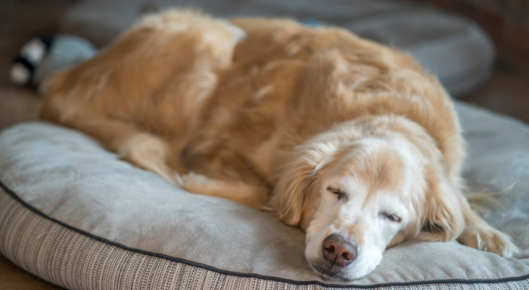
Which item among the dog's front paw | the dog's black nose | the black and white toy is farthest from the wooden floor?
the dog's black nose

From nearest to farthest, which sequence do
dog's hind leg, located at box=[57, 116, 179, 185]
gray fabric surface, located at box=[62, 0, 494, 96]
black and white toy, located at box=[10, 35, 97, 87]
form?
1. dog's hind leg, located at box=[57, 116, 179, 185]
2. black and white toy, located at box=[10, 35, 97, 87]
3. gray fabric surface, located at box=[62, 0, 494, 96]

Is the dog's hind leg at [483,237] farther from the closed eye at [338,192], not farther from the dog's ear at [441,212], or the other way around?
the closed eye at [338,192]

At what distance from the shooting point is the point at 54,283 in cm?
150

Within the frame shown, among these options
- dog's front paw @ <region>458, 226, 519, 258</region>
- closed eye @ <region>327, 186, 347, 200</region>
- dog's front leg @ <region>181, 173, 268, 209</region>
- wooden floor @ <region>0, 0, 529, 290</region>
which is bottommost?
wooden floor @ <region>0, 0, 529, 290</region>

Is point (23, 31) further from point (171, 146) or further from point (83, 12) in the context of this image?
point (171, 146)

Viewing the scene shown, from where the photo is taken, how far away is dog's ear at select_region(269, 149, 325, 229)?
1576 mm

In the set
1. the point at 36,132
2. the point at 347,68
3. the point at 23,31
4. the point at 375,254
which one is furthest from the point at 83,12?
the point at 375,254

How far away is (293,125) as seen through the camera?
1925 millimetres

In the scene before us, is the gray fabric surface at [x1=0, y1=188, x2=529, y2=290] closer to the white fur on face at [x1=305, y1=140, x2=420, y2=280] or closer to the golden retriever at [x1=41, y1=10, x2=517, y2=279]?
the white fur on face at [x1=305, y1=140, x2=420, y2=280]

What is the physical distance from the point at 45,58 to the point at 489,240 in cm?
291

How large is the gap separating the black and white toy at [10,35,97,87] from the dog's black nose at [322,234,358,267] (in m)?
2.49

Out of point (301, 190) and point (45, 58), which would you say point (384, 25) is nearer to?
point (45, 58)

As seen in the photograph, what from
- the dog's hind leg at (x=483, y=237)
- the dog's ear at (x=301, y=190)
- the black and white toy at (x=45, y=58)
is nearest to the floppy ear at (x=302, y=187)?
the dog's ear at (x=301, y=190)

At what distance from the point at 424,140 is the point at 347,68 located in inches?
18.8
